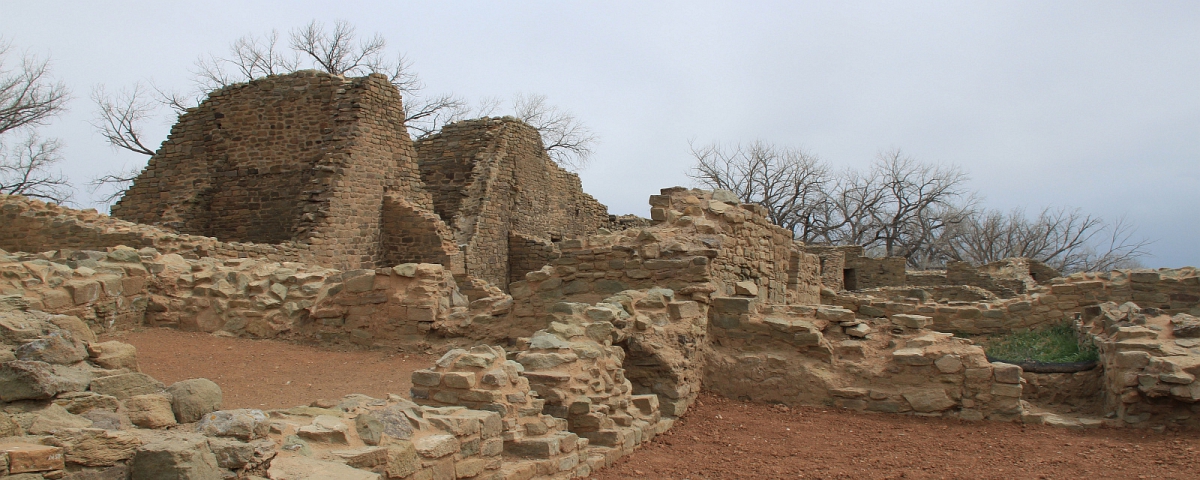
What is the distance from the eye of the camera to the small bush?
8.99 meters

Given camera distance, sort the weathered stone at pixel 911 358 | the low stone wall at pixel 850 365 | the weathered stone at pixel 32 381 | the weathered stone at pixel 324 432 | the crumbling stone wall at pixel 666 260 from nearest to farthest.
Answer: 1. the weathered stone at pixel 32 381
2. the weathered stone at pixel 324 432
3. the low stone wall at pixel 850 365
4. the weathered stone at pixel 911 358
5. the crumbling stone wall at pixel 666 260

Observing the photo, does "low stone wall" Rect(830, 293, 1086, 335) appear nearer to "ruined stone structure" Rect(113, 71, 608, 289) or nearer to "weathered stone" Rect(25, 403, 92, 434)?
"ruined stone structure" Rect(113, 71, 608, 289)

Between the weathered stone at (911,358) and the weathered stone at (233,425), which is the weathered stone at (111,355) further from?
the weathered stone at (911,358)

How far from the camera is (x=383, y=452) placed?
3.76 m

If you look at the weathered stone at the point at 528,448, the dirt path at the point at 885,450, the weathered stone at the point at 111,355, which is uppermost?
the weathered stone at the point at 111,355

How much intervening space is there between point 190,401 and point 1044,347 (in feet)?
32.5

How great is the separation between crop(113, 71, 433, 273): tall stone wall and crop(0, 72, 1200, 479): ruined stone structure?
0.05 m

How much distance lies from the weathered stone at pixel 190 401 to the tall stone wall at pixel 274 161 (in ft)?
37.6

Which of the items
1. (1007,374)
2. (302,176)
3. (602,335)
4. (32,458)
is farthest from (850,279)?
(32,458)

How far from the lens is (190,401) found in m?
3.42

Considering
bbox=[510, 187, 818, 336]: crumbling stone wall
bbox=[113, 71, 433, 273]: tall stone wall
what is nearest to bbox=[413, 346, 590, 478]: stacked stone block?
bbox=[510, 187, 818, 336]: crumbling stone wall

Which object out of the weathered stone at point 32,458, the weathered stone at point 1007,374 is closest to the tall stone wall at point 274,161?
the weathered stone at point 1007,374

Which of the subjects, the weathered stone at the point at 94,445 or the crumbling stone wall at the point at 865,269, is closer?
the weathered stone at the point at 94,445

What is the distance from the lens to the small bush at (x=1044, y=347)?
→ 354 inches
